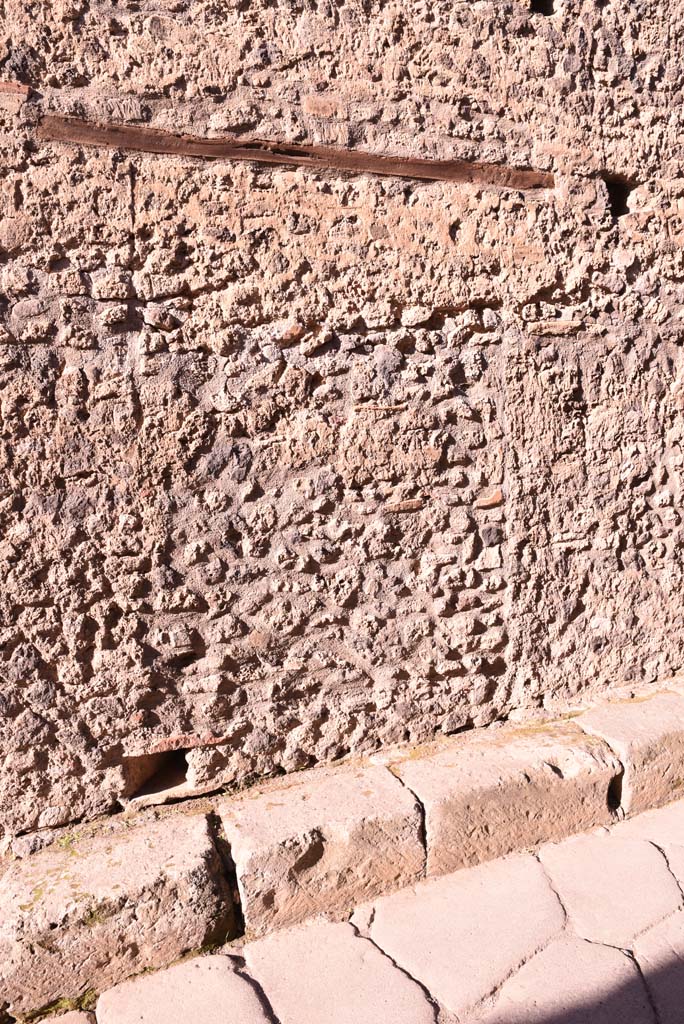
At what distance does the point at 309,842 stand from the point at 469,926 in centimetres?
49

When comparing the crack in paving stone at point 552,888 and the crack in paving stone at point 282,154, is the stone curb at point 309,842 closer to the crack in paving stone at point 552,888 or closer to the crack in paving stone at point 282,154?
the crack in paving stone at point 552,888

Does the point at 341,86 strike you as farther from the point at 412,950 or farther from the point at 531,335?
the point at 412,950

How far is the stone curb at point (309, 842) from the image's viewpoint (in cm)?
→ 203

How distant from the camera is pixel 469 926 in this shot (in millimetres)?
2256

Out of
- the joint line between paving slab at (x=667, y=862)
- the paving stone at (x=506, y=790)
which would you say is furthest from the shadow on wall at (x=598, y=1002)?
the paving stone at (x=506, y=790)

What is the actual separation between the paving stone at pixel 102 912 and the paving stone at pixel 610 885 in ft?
3.20

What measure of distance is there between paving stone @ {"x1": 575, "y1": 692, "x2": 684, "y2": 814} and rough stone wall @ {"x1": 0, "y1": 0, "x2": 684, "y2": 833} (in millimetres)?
197

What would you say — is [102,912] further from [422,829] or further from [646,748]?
[646,748]

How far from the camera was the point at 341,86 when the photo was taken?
98.4 inches

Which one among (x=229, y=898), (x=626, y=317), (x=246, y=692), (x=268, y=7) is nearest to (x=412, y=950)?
(x=229, y=898)

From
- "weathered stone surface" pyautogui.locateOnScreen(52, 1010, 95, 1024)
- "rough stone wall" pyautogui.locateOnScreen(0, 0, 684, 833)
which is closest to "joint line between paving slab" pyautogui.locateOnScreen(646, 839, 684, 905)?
"rough stone wall" pyautogui.locateOnScreen(0, 0, 684, 833)

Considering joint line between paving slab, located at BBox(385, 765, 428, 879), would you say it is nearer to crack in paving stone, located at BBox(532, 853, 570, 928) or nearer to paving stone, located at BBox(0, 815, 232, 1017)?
crack in paving stone, located at BBox(532, 853, 570, 928)

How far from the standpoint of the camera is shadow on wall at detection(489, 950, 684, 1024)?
1.94m

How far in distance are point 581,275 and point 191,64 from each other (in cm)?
143
